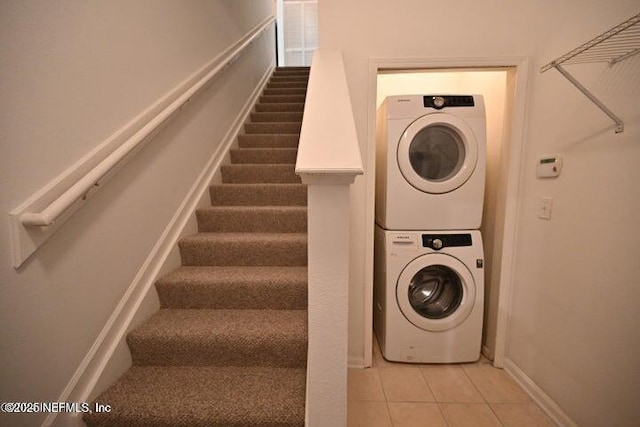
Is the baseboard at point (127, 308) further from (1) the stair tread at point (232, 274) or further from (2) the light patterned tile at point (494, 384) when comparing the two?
(2) the light patterned tile at point (494, 384)

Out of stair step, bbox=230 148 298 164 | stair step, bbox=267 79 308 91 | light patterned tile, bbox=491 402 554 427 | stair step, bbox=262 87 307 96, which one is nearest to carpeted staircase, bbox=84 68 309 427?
stair step, bbox=230 148 298 164

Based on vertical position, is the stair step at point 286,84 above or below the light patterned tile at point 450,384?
above

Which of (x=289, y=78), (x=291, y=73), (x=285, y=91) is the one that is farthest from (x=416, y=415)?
(x=291, y=73)

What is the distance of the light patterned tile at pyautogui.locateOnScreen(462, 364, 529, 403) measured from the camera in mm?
1511

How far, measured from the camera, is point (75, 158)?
97 cm

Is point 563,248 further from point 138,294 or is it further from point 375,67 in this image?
point 138,294

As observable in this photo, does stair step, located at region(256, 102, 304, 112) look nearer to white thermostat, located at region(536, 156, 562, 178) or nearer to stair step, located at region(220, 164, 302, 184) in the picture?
stair step, located at region(220, 164, 302, 184)

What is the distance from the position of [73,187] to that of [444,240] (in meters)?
1.86

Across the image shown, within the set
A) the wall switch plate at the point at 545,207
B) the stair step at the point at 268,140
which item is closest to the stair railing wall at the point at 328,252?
the wall switch plate at the point at 545,207

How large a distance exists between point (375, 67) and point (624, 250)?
4.79 feet

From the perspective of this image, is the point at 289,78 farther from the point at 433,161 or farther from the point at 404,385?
the point at 404,385

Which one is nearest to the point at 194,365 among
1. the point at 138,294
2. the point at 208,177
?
the point at 138,294

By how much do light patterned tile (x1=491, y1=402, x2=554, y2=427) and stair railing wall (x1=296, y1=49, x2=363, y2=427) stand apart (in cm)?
107

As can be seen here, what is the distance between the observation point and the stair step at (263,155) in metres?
2.24
